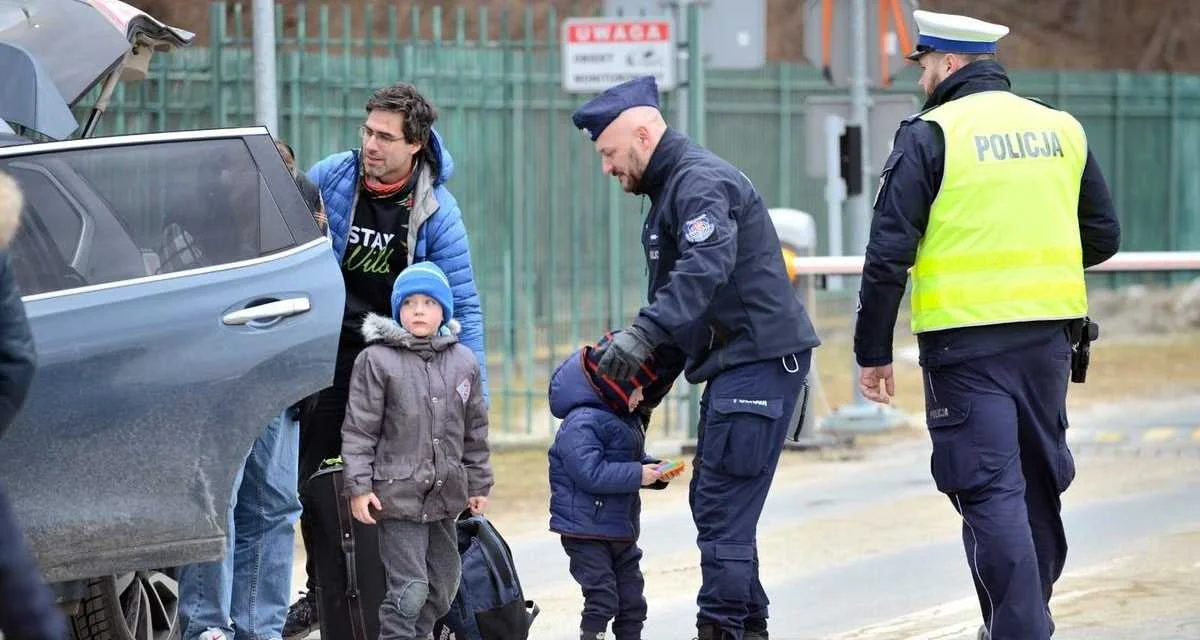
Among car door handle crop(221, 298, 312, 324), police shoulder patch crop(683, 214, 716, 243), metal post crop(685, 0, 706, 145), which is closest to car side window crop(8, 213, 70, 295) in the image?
car door handle crop(221, 298, 312, 324)

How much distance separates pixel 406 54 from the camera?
12.2m

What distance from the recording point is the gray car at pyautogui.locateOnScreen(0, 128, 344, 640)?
208 inches

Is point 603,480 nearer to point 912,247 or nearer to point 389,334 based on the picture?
point 389,334

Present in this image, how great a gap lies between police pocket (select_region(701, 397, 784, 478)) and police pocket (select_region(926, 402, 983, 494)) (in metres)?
0.52

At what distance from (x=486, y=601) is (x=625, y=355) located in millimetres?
928

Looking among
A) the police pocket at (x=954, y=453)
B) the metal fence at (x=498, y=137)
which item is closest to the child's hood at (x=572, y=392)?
the police pocket at (x=954, y=453)

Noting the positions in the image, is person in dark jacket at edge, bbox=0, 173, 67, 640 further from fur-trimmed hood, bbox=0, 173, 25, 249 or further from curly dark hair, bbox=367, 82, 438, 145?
curly dark hair, bbox=367, 82, 438, 145

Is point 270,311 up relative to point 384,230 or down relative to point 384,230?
down

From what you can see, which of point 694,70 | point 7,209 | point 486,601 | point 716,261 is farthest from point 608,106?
point 694,70

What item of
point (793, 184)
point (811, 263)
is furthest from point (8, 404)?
point (793, 184)

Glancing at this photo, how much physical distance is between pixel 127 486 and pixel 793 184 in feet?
50.5

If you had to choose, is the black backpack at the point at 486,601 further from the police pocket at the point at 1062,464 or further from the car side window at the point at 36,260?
the police pocket at the point at 1062,464

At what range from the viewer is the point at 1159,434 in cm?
1247

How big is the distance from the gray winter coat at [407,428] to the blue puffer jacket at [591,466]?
0.43m
